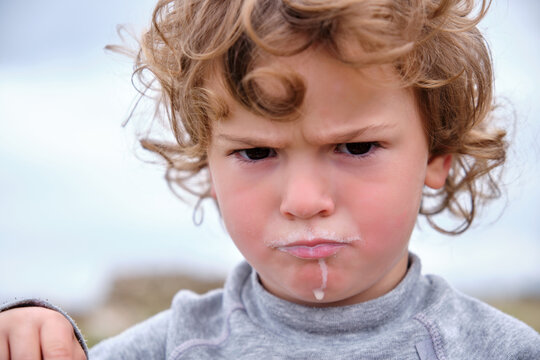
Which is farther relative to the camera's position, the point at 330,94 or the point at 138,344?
the point at 138,344

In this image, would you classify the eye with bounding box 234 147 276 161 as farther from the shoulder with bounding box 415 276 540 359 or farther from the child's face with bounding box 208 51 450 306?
the shoulder with bounding box 415 276 540 359

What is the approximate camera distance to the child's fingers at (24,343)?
1459mm

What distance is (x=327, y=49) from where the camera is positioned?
142 cm

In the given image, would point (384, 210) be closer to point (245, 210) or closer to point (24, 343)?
point (245, 210)

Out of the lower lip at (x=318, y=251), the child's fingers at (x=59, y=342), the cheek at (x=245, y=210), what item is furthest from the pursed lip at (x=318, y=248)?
the child's fingers at (x=59, y=342)

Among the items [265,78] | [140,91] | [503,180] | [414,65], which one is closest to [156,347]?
[140,91]

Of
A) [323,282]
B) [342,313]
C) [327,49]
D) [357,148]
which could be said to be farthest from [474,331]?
[327,49]

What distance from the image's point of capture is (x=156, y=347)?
192 centimetres

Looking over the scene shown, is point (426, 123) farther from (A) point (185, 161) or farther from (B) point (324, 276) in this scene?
(A) point (185, 161)

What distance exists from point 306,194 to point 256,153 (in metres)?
0.21

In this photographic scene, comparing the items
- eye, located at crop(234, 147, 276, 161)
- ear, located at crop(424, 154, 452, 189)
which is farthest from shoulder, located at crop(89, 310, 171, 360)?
ear, located at crop(424, 154, 452, 189)

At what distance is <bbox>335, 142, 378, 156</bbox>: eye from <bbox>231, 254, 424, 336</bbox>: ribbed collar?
442mm

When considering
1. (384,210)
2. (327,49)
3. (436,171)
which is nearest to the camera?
(327,49)

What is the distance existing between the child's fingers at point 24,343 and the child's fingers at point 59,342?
17 millimetres
